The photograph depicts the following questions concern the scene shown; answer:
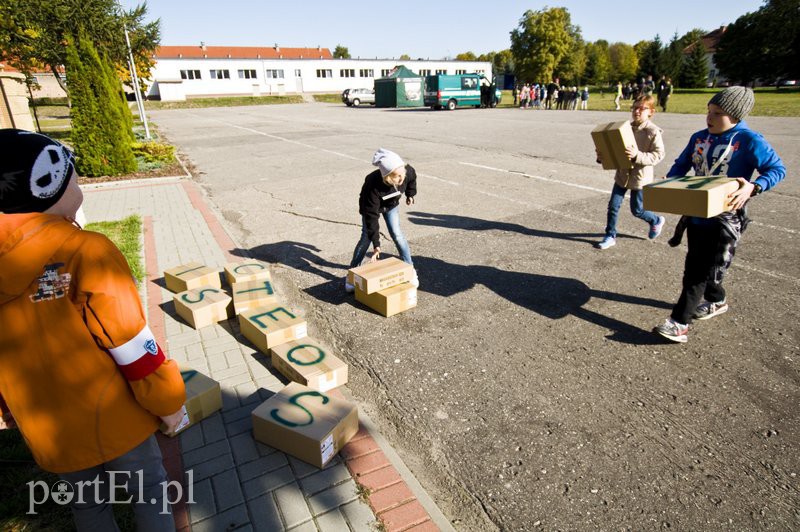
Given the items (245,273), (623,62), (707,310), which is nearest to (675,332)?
(707,310)

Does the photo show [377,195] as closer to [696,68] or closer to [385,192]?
[385,192]

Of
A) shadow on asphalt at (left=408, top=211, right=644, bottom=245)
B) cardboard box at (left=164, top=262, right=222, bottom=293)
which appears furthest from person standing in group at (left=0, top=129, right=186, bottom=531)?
shadow on asphalt at (left=408, top=211, right=644, bottom=245)

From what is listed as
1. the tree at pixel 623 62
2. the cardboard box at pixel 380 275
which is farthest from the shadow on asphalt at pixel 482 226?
the tree at pixel 623 62

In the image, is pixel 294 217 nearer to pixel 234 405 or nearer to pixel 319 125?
pixel 234 405

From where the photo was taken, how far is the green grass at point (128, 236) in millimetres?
5824

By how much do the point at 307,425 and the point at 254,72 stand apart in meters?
71.3

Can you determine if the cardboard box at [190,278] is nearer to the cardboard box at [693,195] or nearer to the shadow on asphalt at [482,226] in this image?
the shadow on asphalt at [482,226]

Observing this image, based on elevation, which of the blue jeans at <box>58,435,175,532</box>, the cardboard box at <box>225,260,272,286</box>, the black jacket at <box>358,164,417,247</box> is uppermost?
the black jacket at <box>358,164,417,247</box>

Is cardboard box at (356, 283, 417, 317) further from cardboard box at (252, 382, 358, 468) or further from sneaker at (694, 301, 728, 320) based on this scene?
sneaker at (694, 301, 728, 320)

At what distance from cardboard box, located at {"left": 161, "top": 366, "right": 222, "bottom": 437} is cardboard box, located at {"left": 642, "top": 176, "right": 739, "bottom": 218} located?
3555 mm

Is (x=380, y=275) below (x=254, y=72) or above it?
below

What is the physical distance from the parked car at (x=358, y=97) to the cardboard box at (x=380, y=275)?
143ft

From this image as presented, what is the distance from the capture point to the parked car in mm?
44688

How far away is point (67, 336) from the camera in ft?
5.03
